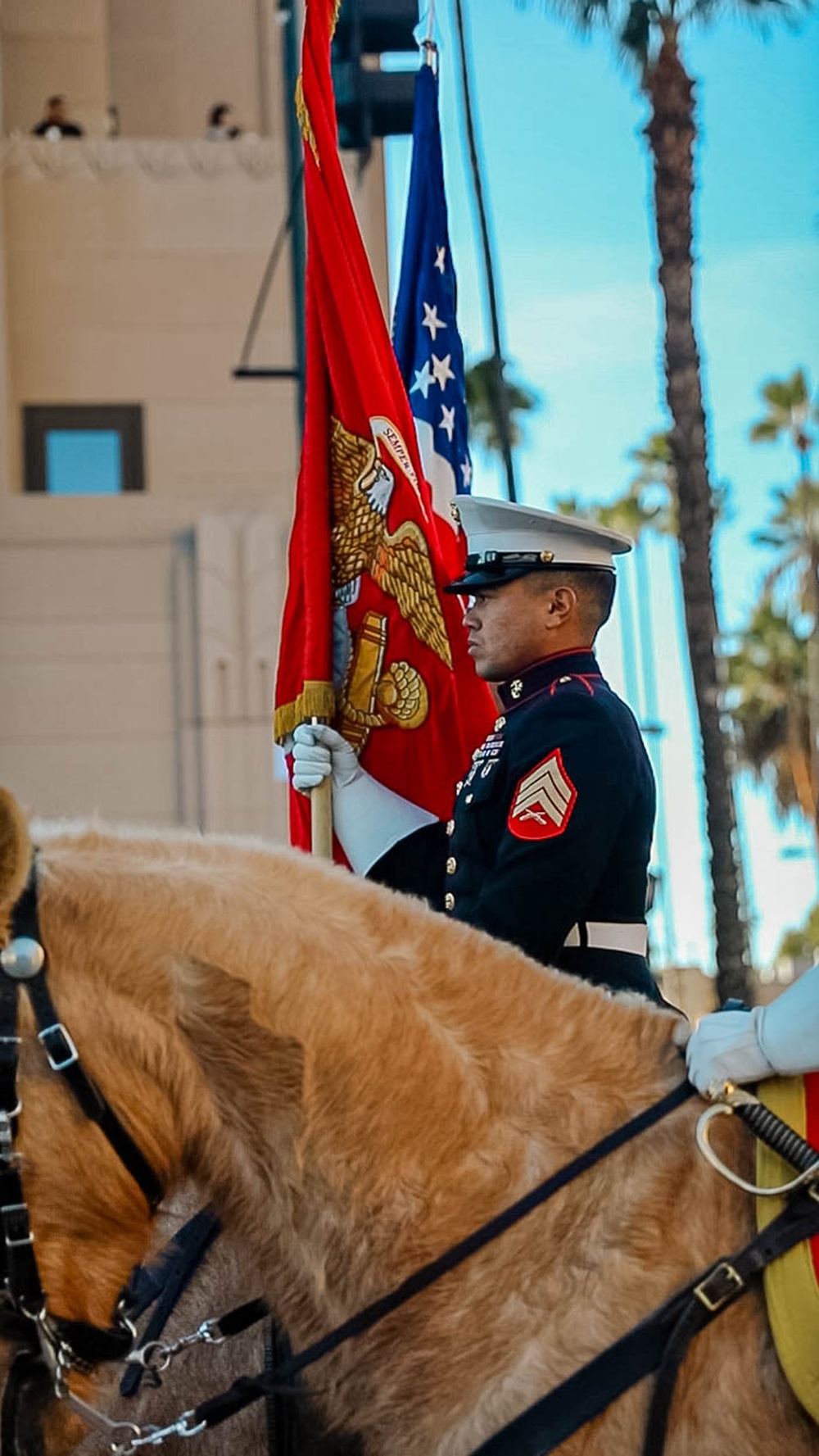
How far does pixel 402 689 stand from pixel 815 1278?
7.57 ft

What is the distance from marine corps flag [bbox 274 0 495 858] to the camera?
13.7 ft

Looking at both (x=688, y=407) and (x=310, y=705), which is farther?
(x=688, y=407)

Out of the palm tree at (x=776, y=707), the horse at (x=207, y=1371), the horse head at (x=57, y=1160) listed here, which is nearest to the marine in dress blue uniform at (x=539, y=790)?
the horse at (x=207, y=1371)

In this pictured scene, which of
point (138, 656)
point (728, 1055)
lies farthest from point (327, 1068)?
point (138, 656)

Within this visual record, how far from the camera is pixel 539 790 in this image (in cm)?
318

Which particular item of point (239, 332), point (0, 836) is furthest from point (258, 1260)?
point (239, 332)

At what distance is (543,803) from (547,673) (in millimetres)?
483

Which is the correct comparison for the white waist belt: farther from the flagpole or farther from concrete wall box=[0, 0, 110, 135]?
concrete wall box=[0, 0, 110, 135]

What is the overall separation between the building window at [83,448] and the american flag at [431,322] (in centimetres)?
1276

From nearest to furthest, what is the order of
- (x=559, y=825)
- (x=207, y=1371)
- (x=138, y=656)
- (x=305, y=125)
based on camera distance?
(x=207, y=1371)
(x=559, y=825)
(x=305, y=125)
(x=138, y=656)

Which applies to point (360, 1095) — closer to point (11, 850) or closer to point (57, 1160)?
point (57, 1160)

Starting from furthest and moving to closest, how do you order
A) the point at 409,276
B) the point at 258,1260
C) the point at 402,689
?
the point at 409,276 → the point at 402,689 → the point at 258,1260

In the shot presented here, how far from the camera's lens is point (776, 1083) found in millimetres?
2234

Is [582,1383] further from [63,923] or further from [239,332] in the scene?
[239,332]
